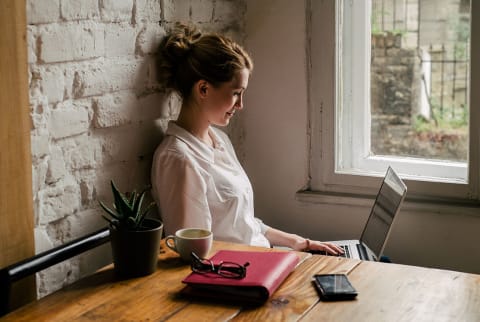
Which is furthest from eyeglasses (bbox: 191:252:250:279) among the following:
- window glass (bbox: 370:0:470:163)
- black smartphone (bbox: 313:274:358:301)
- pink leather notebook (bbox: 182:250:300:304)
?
window glass (bbox: 370:0:470:163)

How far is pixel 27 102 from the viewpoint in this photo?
1.79 meters

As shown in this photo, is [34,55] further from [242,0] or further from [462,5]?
[462,5]

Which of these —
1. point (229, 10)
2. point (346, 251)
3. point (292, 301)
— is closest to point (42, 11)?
point (292, 301)

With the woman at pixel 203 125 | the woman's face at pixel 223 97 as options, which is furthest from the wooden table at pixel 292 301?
the woman's face at pixel 223 97

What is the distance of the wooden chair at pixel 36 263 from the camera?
5.30 feet

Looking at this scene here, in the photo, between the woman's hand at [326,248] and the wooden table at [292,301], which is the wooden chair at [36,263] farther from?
the woman's hand at [326,248]

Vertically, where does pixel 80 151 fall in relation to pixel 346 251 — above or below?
above

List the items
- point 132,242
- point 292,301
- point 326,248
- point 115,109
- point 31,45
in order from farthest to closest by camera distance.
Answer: point 326,248 < point 115,109 < point 31,45 < point 132,242 < point 292,301

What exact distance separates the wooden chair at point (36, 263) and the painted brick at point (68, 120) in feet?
0.96

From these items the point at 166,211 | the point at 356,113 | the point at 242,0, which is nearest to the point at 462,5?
the point at 356,113

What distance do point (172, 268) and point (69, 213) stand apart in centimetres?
38

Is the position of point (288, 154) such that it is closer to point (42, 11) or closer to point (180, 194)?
point (180, 194)

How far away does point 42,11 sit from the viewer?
1855 mm

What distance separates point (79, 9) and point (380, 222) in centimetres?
120
